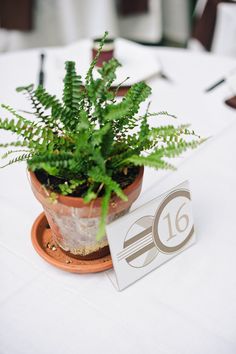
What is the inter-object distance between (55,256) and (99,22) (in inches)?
75.7

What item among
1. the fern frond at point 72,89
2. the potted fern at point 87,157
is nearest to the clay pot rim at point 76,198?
the potted fern at point 87,157

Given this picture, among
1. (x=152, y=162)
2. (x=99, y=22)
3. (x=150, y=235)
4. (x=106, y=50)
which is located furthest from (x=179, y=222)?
(x=99, y=22)

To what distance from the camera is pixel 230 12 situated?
171 cm

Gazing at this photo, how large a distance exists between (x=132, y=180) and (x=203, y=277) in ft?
0.64

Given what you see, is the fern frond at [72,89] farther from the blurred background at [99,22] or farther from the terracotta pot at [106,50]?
the blurred background at [99,22]

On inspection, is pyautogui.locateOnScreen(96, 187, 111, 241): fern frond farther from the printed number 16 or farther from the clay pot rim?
the printed number 16

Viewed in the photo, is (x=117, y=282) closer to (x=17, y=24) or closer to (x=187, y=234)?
(x=187, y=234)

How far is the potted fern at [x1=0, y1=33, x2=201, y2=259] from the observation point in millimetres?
537

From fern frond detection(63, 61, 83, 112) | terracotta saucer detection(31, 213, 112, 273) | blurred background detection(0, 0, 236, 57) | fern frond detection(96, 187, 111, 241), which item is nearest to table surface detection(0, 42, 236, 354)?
terracotta saucer detection(31, 213, 112, 273)

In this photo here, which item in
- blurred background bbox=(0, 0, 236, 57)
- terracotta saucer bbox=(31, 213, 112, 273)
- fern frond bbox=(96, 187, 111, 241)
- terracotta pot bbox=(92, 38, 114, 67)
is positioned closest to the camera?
fern frond bbox=(96, 187, 111, 241)

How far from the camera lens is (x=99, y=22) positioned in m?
2.31

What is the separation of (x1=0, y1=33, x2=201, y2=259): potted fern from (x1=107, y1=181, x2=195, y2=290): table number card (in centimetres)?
3

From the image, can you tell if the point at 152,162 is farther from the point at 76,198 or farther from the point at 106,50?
the point at 106,50

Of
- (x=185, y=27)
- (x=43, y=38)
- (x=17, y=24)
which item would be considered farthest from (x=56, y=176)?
(x=185, y=27)
